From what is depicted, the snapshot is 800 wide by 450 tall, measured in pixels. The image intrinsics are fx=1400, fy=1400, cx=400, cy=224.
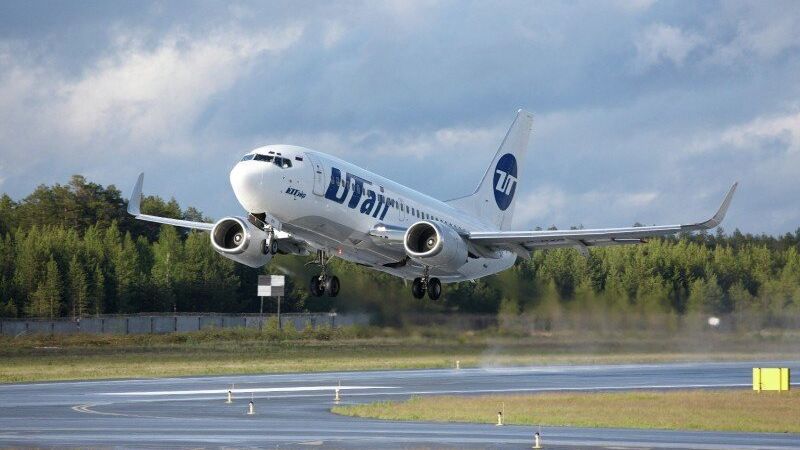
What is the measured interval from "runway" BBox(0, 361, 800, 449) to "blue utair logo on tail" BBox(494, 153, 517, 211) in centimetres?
993

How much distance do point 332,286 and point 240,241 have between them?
4.93 meters

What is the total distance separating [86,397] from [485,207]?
21.1 m

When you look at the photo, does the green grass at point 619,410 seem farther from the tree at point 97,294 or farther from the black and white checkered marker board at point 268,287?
the tree at point 97,294

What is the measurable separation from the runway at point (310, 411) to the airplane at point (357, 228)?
6.35 meters

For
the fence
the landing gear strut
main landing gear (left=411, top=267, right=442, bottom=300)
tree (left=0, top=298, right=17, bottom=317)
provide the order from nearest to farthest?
1. the landing gear strut
2. main landing gear (left=411, top=267, right=442, bottom=300)
3. the fence
4. tree (left=0, top=298, right=17, bottom=317)

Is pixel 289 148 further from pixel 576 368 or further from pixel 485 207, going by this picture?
pixel 576 368

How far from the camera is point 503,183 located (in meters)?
68.2

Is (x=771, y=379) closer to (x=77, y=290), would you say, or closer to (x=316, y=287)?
(x=316, y=287)

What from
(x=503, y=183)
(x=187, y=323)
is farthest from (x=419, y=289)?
(x=187, y=323)

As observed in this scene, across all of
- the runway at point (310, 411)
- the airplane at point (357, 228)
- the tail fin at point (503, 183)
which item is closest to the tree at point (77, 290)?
the runway at point (310, 411)

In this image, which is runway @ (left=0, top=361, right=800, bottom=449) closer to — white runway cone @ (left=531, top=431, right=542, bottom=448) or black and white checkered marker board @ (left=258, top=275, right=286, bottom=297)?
white runway cone @ (left=531, top=431, right=542, bottom=448)

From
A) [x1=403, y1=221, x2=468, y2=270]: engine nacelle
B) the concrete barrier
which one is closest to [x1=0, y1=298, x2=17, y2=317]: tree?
the concrete barrier

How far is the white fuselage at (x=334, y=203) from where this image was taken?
1901 inches

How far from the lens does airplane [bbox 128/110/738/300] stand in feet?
160
